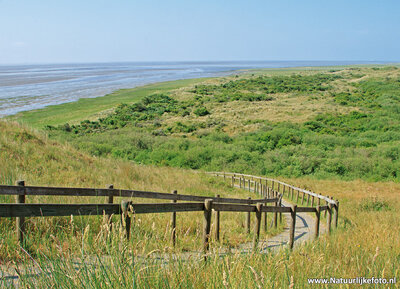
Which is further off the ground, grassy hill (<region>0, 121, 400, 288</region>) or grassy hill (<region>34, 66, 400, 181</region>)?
grassy hill (<region>0, 121, 400, 288</region>)

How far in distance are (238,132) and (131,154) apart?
1721 cm

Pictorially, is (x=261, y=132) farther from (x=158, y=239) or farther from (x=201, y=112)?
(x=158, y=239)

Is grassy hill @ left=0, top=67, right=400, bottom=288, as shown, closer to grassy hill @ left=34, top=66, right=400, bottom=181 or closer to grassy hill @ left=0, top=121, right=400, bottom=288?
grassy hill @ left=0, top=121, right=400, bottom=288

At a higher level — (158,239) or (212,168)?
(158,239)

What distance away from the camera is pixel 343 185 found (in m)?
21.2

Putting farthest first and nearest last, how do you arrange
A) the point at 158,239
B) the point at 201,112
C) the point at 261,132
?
1. the point at 201,112
2. the point at 261,132
3. the point at 158,239

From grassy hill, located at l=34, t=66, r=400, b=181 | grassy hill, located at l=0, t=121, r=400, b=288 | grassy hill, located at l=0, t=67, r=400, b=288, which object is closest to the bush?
grassy hill, located at l=34, t=66, r=400, b=181

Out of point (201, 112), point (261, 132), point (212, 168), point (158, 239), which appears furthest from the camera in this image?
point (201, 112)

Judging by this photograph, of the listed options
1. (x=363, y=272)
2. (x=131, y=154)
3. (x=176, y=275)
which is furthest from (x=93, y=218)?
(x=131, y=154)

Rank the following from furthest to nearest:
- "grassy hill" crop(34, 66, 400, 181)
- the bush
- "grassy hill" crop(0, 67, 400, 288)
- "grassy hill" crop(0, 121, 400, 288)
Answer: the bush < "grassy hill" crop(34, 66, 400, 181) < "grassy hill" crop(0, 67, 400, 288) < "grassy hill" crop(0, 121, 400, 288)

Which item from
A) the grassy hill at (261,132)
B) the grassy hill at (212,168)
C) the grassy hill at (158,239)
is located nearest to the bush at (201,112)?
the grassy hill at (261,132)

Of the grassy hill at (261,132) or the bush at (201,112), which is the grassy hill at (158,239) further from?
the bush at (201,112)

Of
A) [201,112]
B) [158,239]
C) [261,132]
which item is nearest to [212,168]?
[261,132]

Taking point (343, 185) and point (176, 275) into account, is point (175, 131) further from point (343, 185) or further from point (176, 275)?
point (176, 275)
